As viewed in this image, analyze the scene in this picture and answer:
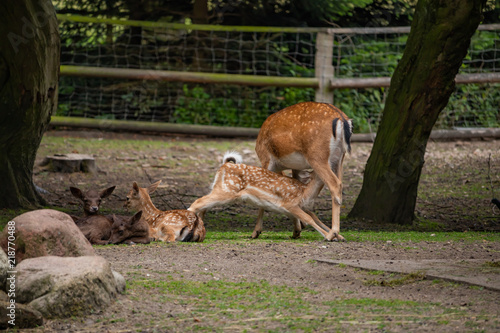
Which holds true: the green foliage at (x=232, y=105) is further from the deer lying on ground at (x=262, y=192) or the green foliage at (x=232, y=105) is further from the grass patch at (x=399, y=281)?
the grass patch at (x=399, y=281)

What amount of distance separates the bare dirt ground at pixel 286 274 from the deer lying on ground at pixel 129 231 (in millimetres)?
251

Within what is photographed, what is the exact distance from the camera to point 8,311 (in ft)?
13.8

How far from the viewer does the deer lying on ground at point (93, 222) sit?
6922 millimetres

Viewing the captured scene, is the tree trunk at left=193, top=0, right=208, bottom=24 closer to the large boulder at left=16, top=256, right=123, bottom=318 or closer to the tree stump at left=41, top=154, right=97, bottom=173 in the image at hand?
the tree stump at left=41, top=154, right=97, bottom=173

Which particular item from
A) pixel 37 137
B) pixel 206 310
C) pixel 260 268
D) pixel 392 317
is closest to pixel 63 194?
pixel 37 137

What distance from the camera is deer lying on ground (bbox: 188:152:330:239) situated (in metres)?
7.55

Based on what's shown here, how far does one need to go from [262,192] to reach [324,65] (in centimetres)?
762

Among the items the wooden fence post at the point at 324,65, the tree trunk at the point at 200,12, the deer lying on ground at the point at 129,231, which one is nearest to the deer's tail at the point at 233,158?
the deer lying on ground at the point at 129,231

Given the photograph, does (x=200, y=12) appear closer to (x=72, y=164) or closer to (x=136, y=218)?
(x=72, y=164)

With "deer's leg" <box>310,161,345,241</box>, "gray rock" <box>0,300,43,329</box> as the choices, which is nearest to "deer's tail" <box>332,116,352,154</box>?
"deer's leg" <box>310,161,345,241</box>

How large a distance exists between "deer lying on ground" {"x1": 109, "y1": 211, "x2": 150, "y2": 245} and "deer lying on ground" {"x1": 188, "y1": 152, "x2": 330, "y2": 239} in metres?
0.81

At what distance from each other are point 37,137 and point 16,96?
0.56 m

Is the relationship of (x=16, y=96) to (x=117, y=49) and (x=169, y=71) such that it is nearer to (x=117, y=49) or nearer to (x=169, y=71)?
(x=169, y=71)

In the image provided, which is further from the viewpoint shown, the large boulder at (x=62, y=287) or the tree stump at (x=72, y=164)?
the tree stump at (x=72, y=164)
